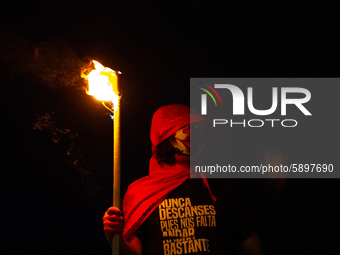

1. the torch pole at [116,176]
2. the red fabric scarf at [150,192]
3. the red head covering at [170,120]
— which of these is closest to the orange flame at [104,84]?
the torch pole at [116,176]

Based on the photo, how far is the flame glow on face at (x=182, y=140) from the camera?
8.56 feet

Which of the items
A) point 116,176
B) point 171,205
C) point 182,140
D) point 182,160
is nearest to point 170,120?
point 182,140

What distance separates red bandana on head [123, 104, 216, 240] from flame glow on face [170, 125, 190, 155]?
0.17ft

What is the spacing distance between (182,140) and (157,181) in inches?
14.5

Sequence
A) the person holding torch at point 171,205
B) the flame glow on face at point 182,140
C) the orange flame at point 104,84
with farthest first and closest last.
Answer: the flame glow on face at point 182,140 < the person holding torch at point 171,205 < the orange flame at point 104,84

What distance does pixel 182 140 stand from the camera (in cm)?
262

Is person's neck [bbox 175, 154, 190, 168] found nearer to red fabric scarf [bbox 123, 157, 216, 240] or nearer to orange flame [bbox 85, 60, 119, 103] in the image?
red fabric scarf [bbox 123, 157, 216, 240]

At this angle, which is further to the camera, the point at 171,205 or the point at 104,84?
the point at 171,205

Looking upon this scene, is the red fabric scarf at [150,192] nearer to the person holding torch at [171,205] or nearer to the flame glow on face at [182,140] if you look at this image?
the person holding torch at [171,205]

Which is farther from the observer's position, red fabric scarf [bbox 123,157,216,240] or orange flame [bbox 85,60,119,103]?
red fabric scarf [bbox 123,157,216,240]

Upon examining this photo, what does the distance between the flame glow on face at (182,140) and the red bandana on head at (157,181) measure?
0.05 m

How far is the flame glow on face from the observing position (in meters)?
2.61

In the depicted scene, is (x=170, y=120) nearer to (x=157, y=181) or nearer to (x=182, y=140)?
(x=182, y=140)

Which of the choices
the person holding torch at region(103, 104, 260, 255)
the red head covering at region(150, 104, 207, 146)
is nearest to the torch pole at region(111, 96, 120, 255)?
the person holding torch at region(103, 104, 260, 255)
